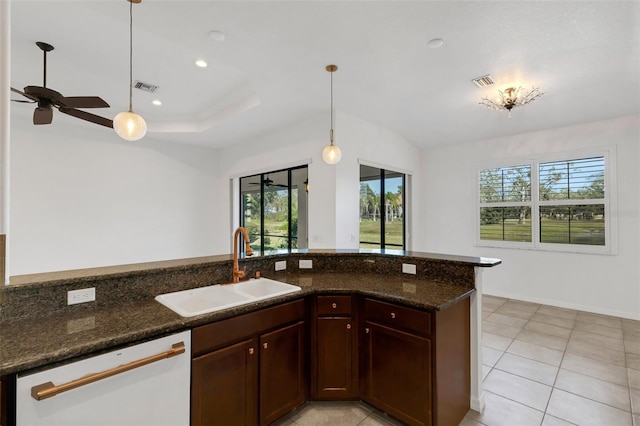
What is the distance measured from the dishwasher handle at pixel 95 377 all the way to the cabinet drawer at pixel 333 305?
0.99 meters

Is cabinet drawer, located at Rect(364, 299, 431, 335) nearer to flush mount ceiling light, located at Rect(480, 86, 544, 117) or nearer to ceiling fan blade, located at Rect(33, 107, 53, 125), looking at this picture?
flush mount ceiling light, located at Rect(480, 86, 544, 117)

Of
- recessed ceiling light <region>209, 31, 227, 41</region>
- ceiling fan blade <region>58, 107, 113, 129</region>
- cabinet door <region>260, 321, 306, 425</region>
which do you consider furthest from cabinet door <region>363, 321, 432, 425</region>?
ceiling fan blade <region>58, 107, 113, 129</region>

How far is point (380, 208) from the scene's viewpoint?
508cm

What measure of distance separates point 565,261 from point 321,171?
13.3ft

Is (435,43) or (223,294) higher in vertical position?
(435,43)

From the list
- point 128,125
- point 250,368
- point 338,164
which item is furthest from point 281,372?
point 338,164

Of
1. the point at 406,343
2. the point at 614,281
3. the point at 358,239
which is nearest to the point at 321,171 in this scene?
the point at 358,239

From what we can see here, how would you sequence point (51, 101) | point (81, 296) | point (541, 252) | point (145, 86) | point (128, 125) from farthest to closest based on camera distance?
point (541, 252), point (145, 86), point (51, 101), point (128, 125), point (81, 296)

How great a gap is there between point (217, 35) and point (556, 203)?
529 cm

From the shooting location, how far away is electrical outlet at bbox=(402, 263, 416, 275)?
2.45 meters

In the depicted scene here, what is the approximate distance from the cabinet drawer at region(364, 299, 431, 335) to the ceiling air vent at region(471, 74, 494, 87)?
110 inches

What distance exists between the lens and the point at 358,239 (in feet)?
14.5

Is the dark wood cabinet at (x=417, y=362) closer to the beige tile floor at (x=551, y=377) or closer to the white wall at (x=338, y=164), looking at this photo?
the beige tile floor at (x=551, y=377)

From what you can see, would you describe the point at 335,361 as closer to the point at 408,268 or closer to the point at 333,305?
the point at 333,305
